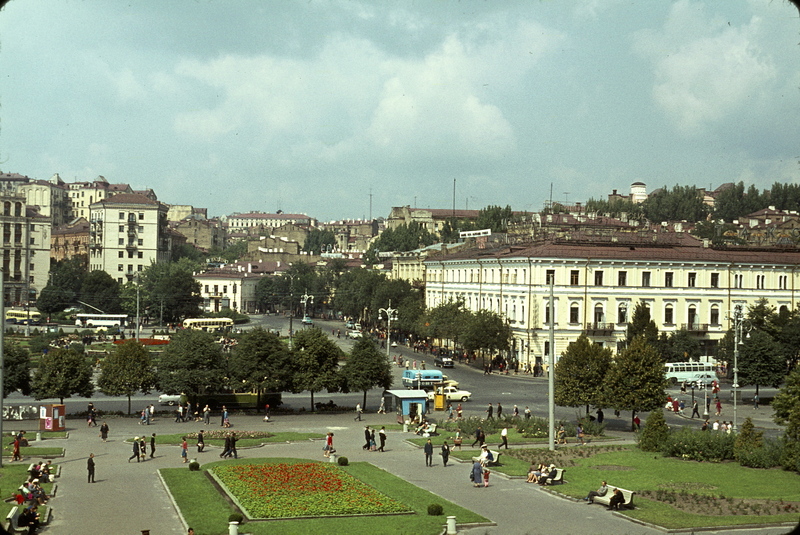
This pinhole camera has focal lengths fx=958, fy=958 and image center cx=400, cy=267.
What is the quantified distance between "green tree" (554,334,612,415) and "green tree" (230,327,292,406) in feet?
48.4

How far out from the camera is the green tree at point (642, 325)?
247 ft

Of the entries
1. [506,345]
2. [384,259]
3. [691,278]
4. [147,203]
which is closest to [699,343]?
[691,278]

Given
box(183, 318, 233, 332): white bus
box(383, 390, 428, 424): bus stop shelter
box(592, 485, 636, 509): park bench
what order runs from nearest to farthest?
1. box(592, 485, 636, 509): park bench
2. box(383, 390, 428, 424): bus stop shelter
3. box(183, 318, 233, 332): white bus

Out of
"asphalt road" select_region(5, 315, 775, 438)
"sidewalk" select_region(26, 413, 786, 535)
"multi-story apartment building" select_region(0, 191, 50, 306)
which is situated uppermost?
"multi-story apartment building" select_region(0, 191, 50, 306)

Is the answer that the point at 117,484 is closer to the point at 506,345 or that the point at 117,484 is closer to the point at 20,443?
the point at 20,443

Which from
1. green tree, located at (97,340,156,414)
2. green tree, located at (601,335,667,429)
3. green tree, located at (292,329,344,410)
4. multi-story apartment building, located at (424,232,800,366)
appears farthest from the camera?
multi-story apartment building, located at (424,232,800,366)

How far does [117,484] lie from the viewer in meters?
32.3

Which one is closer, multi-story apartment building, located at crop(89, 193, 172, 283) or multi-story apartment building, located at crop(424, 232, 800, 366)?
multi-story apartment building, located at crop(424, 232, 800, 366)

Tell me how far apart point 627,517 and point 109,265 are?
149 m

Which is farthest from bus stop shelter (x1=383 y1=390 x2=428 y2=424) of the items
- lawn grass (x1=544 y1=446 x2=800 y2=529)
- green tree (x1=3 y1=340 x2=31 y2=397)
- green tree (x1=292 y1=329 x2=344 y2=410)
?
green tree (x1=3 y1=340 x2=31 y2=397)

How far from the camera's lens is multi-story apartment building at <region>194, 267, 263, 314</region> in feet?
524

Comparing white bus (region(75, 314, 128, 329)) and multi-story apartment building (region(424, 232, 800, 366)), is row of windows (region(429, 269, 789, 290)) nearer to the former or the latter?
multi-story apartment building (region(424, 232, 800, 366))

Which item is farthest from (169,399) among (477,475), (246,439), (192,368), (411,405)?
(477,475)

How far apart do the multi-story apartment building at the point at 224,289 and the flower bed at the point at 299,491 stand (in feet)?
409
